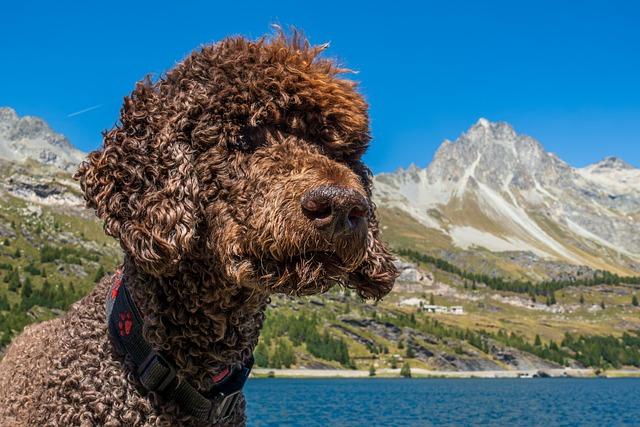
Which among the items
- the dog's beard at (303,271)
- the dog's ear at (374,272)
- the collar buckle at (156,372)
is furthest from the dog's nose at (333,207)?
the collar buckle at (156,372)

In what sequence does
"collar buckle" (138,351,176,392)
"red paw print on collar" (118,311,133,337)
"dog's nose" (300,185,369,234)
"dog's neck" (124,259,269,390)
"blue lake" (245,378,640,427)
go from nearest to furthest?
"dog's nose" (300,185,369,234) → "dog's neck" (124,259,269,390) → "collar buckle" (138,351,176,392) → "red paw print on collar" (118,311,133,337) → "blue lake" (245,378,640,427)

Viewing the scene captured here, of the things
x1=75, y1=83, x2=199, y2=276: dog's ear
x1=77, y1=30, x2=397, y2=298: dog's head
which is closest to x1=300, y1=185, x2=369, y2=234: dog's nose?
x1=77, y1=30, x2=397, y2=298: dog's head

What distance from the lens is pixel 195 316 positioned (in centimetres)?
432

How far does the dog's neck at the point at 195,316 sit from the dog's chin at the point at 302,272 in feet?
1.10

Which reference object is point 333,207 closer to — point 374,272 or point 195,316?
point 374,272

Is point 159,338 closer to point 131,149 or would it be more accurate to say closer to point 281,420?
point 131,149

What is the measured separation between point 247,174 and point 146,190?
1.92 ft

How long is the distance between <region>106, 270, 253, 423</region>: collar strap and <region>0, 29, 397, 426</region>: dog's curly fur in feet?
0.18

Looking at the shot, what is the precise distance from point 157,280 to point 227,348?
0.63 meters

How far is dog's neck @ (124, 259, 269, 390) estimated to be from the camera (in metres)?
4.20

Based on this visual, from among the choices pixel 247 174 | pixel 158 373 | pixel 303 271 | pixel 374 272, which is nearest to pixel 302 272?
pixel 303 271

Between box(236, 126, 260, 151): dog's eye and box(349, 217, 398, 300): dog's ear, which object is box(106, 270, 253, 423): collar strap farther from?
box(236, 126, 260, 151): dog's eye

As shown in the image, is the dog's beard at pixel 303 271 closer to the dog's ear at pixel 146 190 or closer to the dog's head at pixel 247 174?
the dog's head at pixel 247 174

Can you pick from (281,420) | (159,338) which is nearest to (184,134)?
(159,338)
